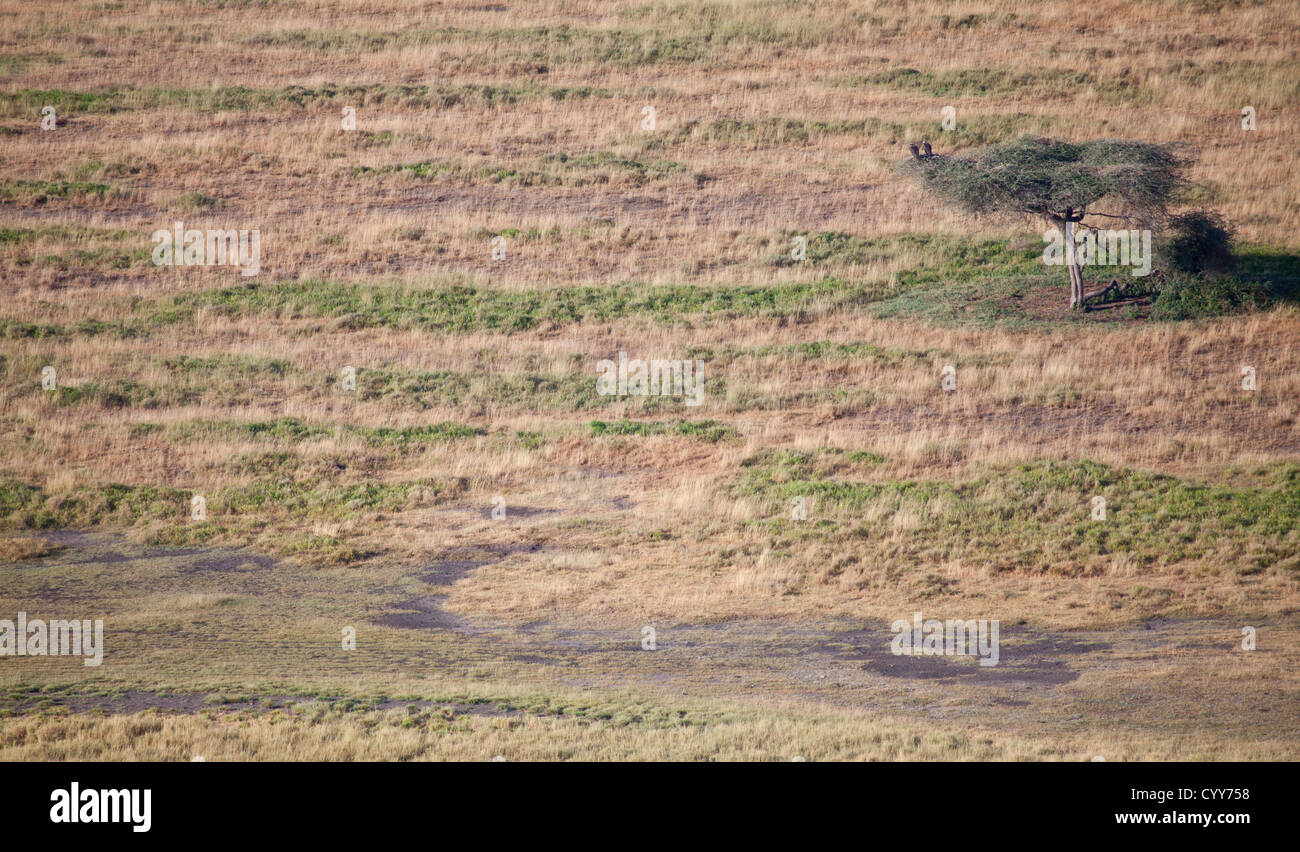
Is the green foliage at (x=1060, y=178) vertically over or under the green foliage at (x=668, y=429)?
over

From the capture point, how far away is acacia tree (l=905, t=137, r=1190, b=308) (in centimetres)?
3475

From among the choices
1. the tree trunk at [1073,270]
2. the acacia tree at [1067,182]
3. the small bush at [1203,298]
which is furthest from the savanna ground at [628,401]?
the acacia tree at [1067,182]

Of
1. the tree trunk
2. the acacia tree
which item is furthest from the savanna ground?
the acacia tree

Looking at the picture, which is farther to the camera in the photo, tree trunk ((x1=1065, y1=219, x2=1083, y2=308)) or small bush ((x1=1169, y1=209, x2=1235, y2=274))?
small bush ((x1=1169, y1=209, x2=1235, y2=274))

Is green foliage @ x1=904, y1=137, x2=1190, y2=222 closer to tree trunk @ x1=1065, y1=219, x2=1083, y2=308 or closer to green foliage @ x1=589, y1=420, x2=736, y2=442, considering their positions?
tree trunk @ x1=1065, y1=219, x2=1083, y2=308

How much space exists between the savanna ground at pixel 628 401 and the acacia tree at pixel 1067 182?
9.00 feet

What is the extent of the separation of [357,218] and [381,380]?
13.4m

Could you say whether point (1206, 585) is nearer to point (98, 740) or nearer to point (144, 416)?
point (98, 740)

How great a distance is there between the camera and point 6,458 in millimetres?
29672

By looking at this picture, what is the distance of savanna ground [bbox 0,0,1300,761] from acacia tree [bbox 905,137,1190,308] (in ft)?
9.00

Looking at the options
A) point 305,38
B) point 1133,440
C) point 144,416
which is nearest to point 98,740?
point 144,416

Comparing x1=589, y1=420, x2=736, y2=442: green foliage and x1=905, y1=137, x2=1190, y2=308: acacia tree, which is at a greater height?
x1=905, y1=137, x2=1190, y2=308: acacia tree

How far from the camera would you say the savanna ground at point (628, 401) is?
1759cm

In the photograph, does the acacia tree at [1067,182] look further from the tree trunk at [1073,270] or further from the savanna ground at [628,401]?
the savanna ground at [628,401]
